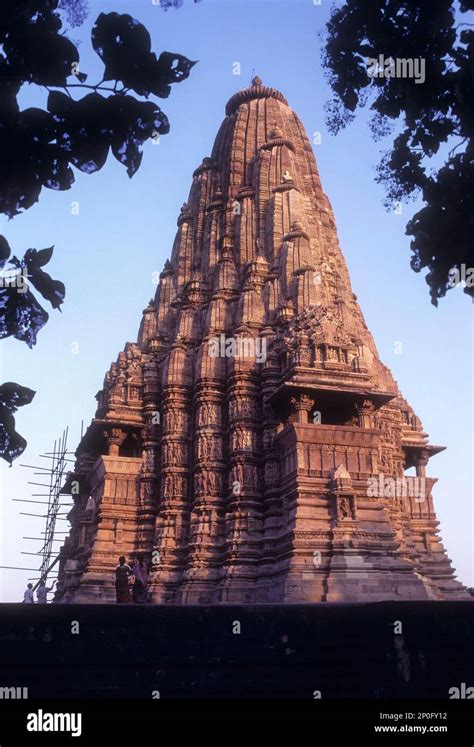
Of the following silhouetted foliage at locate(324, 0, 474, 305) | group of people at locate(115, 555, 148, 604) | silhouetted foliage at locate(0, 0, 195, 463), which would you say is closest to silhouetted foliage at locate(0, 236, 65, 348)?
silhouetted foliage at locate(0, 0, 195, 463)

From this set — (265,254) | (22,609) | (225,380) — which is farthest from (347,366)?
(22,609)

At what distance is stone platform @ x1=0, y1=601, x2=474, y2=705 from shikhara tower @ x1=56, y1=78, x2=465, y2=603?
690 centimetres

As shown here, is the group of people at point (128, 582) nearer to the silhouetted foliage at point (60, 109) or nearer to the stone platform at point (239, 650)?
the stone platform at point (239, 650)

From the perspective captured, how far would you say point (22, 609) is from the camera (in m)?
10.5

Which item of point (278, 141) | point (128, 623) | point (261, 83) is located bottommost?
point (128, 623)

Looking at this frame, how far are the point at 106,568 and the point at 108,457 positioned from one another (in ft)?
12.1

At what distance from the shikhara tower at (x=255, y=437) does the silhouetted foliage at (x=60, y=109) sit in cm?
1506

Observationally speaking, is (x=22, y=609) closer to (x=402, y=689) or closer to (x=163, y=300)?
(x=402, y=689)

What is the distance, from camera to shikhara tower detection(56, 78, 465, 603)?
1961 centimetres

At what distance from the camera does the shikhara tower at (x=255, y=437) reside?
19.6m

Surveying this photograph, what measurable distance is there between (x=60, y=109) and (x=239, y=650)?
29.0ft

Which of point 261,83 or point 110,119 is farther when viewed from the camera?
point 261,83

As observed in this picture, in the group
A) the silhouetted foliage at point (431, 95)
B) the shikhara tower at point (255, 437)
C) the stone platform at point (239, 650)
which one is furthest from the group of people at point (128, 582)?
the silhouetted foliage at point (431, 95)

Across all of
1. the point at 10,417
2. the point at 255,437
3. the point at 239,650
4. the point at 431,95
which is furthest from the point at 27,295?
the point at 255,437
